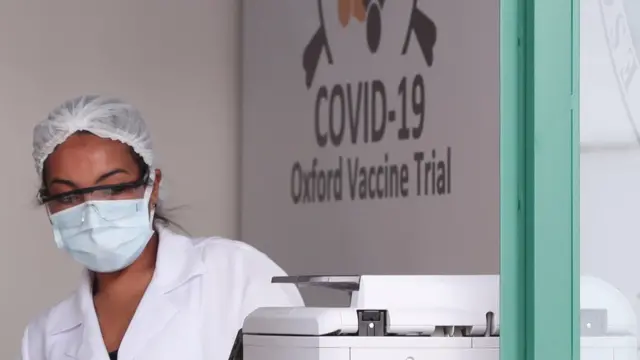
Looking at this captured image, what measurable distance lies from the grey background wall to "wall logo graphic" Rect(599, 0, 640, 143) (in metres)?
2.29

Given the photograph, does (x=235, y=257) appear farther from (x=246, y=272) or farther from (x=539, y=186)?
(x=539, y=186)

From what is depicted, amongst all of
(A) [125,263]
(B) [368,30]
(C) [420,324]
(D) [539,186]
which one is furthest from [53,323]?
(D) [539,186]

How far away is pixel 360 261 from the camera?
2.92 metres

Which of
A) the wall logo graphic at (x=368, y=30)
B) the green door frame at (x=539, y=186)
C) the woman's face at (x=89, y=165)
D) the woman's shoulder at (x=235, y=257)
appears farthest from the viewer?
the wall logo graphic at (x=368, y=30)

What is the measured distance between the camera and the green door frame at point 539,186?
116 centimetres

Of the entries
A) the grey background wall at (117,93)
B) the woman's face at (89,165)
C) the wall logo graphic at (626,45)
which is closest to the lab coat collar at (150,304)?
the woman's face at (89,165)

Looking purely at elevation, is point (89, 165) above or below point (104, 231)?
above

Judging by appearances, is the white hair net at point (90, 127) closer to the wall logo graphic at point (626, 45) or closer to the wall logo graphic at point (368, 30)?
the wall logo graphic at point (368, 30)

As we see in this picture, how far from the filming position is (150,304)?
7.11ft

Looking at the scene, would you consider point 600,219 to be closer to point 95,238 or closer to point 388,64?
point 95,238

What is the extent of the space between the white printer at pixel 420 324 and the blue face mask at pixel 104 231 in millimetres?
914

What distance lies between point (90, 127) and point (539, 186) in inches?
48.6

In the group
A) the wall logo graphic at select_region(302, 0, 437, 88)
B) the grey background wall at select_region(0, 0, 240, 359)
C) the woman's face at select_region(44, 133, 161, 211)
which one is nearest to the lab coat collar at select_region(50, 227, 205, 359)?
the woman's face at select_region(44, 133, 161, 211)

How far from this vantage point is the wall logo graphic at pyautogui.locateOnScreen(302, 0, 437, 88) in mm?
2621
